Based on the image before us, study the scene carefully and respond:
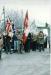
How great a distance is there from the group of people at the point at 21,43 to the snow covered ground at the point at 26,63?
0.06 m

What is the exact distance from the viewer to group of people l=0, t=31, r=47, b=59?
7.56ft

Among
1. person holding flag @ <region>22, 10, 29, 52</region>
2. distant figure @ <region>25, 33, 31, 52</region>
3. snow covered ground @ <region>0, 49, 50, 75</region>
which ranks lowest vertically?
Result: snow covered ground @ <region>0, 49, 50, 75</region>

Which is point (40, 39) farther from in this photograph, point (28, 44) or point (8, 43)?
Result: point (8, 43)

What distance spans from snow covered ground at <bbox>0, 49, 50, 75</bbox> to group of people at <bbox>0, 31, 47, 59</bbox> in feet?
0.20

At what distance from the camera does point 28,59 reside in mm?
2336

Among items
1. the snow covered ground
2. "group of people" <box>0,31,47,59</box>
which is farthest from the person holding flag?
the snow covered ground

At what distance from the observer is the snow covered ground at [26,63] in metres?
2.29

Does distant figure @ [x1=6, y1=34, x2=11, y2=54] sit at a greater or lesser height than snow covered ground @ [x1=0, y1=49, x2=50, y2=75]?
greater

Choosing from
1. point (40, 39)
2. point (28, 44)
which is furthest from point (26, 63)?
point (40, 39)

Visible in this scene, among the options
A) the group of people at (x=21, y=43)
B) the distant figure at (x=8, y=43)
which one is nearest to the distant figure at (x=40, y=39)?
the group of people at (x=21, y=43)

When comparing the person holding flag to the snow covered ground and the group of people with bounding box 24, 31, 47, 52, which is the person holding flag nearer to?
the group of people with bounding box 24, 31, 47, 52

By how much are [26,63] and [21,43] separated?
253 millimetres

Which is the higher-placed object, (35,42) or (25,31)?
(25,31)

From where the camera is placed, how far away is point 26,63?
7.64ft
